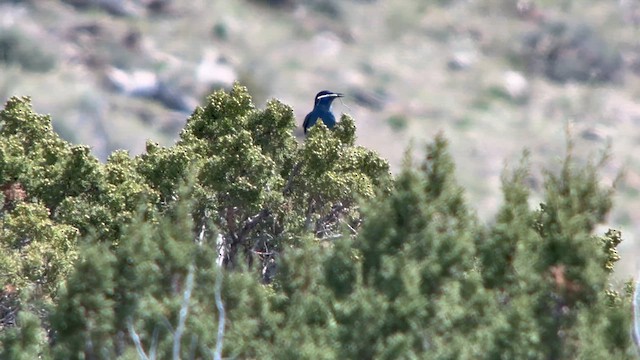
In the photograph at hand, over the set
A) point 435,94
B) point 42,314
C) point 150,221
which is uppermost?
point 435,94

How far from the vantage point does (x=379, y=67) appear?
306 feet

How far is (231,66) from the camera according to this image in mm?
86312

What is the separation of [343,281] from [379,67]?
7883 cm

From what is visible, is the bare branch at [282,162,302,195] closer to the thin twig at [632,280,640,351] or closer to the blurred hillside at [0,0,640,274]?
the thin twig at [632,280,640,351]

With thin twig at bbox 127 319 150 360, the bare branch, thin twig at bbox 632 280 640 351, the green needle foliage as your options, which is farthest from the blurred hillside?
thin twig at bbox 632 280 640 351

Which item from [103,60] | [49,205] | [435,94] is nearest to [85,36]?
[103,60]

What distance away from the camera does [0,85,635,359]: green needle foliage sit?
13.8 meters

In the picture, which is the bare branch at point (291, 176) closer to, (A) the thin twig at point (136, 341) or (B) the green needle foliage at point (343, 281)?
(B) the green needle foliage at point (343, 281)

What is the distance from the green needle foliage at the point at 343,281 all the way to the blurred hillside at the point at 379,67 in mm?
49331

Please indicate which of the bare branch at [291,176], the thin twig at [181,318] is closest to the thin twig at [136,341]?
the thin twig at [181,318]

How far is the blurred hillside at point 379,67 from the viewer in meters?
75.3

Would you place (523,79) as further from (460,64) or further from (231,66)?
(231,66)

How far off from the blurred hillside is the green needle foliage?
49.3 m

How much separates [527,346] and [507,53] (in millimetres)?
84085
